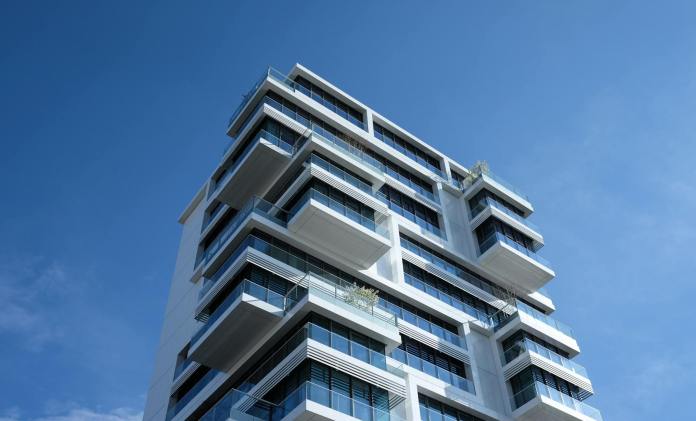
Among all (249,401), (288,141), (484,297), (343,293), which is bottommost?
(249,401)

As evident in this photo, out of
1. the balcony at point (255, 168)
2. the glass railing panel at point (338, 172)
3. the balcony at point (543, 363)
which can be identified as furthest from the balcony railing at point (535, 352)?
the balcony at point (255, 168)

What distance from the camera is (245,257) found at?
30.2 m

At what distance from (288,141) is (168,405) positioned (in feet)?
45.3

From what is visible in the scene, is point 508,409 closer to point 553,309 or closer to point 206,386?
point 553,309

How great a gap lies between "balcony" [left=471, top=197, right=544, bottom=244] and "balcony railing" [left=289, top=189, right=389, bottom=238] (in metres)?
8.68

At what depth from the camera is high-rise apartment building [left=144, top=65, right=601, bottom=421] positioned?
27719 mm

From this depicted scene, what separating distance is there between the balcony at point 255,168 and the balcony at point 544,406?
15.5 metres

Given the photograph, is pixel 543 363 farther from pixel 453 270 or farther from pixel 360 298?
pixel 360 298

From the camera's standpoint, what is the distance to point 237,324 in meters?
29.2

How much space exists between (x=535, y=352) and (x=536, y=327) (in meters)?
1.86

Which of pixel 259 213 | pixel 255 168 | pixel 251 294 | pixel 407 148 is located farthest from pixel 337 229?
pixel 407 148

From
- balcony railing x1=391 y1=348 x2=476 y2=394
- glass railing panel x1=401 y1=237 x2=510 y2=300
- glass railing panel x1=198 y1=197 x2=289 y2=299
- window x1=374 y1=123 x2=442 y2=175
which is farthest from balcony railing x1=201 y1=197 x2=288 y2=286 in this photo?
window x1=374 y1=123 x2=442 y2=175

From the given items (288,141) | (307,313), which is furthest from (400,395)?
(288,141)

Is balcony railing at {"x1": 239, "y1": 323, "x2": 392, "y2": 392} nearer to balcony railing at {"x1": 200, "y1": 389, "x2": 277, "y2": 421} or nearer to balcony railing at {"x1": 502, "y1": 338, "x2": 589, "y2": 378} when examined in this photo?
balcony railing at {"x1": 200, "y1": 389, "x2": 277, "y2": 421}
